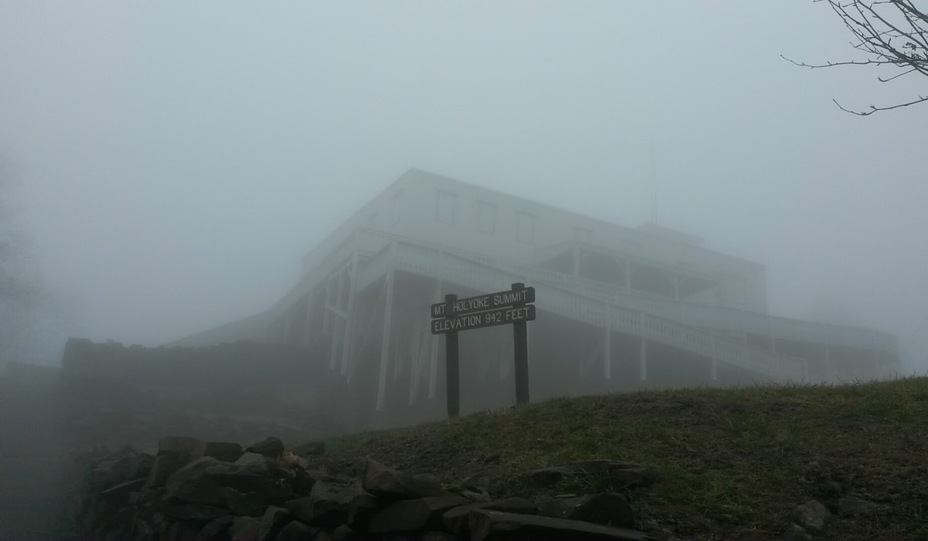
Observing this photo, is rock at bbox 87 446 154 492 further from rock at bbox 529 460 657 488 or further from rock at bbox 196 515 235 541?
rock at bbox 529 460 657 488

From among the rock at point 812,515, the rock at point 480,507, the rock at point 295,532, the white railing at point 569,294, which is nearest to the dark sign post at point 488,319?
the rock at point 295,532

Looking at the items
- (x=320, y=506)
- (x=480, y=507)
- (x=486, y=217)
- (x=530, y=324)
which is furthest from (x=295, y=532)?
(x=486, y=217)

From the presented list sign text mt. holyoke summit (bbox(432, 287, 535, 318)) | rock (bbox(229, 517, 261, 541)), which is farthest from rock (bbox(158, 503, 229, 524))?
sign text mt. holyoke summit (bbox(432, 287, 535, 318))

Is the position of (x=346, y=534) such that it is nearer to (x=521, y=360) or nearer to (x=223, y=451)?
(x=223, y=451)

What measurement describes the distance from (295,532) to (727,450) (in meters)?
3.17

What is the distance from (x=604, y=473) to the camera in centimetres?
559

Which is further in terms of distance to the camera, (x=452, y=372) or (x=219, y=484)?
(x=452, y=372)

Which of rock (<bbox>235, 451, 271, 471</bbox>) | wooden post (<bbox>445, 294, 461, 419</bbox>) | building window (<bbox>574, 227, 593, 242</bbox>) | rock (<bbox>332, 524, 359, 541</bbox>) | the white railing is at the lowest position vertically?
rock (<bbox>332, 524, 359, 541</bbox>)

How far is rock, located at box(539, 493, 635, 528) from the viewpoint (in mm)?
4734

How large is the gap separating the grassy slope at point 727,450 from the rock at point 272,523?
1415 millimetres

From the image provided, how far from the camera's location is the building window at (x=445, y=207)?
29.2 m

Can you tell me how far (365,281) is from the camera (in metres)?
22.6

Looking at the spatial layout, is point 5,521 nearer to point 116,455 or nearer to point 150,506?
point 116,455

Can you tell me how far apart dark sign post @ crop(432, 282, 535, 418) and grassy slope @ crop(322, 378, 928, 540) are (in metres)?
1.96
